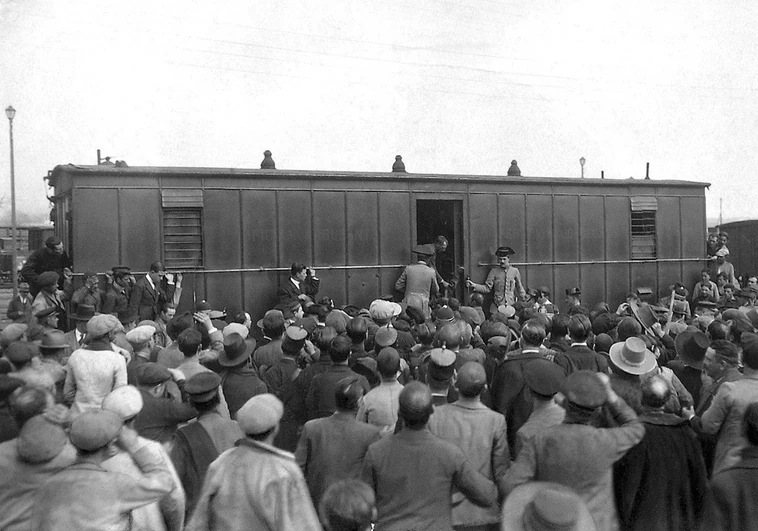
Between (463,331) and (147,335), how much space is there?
2830 millimetres

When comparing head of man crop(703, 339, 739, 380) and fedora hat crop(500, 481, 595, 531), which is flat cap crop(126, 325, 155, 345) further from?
head of man crop(703, 339, 739, 380)

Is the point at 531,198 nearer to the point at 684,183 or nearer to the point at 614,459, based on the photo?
the point at 684,183

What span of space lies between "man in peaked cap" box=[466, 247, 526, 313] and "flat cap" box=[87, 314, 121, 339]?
8919 millimetres

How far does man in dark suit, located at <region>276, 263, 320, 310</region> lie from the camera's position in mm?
→ 11777

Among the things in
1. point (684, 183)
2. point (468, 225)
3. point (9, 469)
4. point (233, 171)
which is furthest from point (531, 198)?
point (9, 469)

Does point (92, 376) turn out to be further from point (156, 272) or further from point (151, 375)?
point (156, 272)

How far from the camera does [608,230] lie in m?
15.6

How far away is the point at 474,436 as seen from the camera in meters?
4.02

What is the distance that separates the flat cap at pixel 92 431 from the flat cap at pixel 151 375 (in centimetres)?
148

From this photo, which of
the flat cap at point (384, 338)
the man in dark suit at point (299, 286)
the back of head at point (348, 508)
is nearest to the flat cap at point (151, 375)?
the flat cap at point (384, 338)

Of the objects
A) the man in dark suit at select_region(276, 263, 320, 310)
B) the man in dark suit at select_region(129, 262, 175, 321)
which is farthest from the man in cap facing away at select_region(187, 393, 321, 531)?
the man in dark suit at select_region(276, 263, 320, 310)

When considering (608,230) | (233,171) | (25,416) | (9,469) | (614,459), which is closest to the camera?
(9,469)

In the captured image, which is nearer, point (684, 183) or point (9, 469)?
point (9, 469)

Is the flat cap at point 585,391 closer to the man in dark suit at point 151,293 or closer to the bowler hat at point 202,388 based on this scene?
the bowler hat at point 202,388
